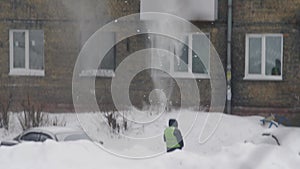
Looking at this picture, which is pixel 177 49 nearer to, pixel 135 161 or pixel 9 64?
pixel 9 64

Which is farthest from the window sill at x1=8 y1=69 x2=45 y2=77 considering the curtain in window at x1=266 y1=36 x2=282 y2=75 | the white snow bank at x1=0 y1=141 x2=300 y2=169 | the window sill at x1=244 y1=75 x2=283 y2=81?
the white snow bank at x1=0 y1=141 x2=300 y2=169

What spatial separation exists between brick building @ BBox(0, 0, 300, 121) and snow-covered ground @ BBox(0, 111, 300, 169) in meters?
0.92

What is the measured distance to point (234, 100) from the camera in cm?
1655

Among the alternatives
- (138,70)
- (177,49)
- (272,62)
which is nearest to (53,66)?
(138,70)

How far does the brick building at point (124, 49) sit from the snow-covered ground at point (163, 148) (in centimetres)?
92

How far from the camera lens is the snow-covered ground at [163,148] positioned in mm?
8773

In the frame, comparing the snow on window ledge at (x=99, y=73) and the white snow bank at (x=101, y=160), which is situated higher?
the snow on window ledge at (x=99, y=73)

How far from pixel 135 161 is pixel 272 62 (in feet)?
28.3

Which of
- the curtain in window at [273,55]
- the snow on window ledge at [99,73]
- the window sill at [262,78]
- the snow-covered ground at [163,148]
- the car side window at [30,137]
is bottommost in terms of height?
the snow-covered ground at [163,148]

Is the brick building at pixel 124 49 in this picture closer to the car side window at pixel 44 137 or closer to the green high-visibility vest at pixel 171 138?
the car side window at pixel 44 137

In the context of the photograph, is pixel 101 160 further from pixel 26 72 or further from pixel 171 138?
pixel 26 72

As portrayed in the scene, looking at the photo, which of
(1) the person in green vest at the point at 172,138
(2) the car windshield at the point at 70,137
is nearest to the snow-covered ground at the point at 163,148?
(1) the person in green vest at the point at 172,138

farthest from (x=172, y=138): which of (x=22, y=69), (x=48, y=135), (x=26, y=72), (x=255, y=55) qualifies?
(x=22, y=69)

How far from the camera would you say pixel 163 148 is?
40.9 ft
